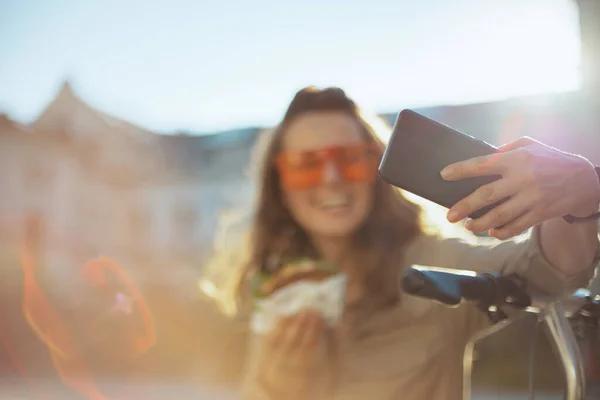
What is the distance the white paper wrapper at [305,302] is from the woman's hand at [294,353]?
2cm

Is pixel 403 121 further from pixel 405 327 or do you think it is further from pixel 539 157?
pixel 405 327

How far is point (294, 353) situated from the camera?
1.07m

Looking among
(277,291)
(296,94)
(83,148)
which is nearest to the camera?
(277,291)

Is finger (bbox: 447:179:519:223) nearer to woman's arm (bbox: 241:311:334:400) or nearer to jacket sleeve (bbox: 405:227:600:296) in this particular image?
jacket sleeve (bbox: 405:227:600:296)

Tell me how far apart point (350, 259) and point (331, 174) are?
0.63ft

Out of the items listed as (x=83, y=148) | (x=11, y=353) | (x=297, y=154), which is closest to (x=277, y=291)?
(x=297, y=154)

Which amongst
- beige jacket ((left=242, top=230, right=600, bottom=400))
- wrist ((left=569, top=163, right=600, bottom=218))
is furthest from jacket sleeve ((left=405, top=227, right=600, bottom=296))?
wrist ((left=569, top=163, right=600, bottom=218))

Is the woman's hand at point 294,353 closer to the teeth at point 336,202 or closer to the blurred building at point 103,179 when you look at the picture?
the teeth at point 336,202

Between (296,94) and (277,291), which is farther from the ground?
(296,94)

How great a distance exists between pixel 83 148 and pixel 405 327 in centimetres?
965

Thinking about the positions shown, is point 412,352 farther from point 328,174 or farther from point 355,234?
point 328,174

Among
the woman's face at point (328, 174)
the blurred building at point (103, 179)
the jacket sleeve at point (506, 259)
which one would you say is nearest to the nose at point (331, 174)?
the woman's face at point (328, 174)

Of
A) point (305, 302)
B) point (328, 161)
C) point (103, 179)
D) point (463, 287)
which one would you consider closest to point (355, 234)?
point (328, 161)

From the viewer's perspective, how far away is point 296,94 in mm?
1351
